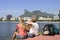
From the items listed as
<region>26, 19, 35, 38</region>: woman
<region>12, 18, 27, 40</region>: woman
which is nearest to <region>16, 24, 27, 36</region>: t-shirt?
<region>12, 18, 27, 40</region>: woman

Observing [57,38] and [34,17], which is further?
[34,17]

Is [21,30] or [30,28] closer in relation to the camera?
[21,30]

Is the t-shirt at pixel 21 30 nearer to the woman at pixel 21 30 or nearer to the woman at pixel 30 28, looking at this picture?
the woman at pixel 21 30

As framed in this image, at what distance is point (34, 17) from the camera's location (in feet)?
29.9

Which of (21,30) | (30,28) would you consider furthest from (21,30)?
(30,28)

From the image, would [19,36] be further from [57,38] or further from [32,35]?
[57,38]

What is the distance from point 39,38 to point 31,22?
0.85 m

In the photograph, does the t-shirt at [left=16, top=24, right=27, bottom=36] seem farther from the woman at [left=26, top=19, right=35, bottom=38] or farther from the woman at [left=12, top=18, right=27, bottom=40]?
the woman at [left=26, top=19, right=35, bottom=38]

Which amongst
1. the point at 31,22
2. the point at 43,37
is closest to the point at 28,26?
the point at 31,22

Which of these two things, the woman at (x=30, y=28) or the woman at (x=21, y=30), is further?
the woman at (x=30, y=28)

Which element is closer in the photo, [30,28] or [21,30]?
[21,30]

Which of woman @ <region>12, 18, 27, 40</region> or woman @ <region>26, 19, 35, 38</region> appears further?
woman @ <region>26, 19, 35, 38</region>

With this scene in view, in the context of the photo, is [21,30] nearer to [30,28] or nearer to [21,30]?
[21,30]

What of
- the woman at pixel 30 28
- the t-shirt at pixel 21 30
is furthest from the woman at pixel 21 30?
the woman at pixel 30 28
